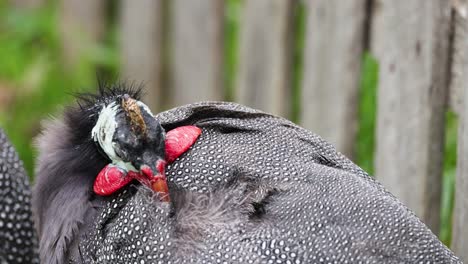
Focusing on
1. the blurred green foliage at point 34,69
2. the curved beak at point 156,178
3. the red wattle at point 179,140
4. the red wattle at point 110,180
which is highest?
the red wattle at point 179,140

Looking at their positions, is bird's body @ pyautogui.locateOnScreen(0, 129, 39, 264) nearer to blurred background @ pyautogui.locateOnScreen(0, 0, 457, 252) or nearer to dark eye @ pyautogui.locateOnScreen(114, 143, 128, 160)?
dark eye @ pyautogui.locateOnScreen(114, 143, 128, 160)

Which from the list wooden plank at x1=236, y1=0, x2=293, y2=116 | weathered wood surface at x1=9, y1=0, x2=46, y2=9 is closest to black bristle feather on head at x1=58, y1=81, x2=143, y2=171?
wooden plank at x1=236, y1=0, x2=293, y2=116

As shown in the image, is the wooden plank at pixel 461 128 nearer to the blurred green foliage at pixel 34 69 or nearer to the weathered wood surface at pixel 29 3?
the blurred green foliage at pixel 34 69

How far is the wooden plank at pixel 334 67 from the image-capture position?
4.53 m

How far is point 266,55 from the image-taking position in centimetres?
532

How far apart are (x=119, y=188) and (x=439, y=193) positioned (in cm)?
131

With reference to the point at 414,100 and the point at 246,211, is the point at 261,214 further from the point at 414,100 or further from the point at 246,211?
the point at 414,100

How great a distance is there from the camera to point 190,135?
347 cm

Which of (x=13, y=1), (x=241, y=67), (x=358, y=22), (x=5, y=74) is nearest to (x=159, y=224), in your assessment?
(x=358, y=22)

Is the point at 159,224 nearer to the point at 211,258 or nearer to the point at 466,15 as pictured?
the point at 211,258

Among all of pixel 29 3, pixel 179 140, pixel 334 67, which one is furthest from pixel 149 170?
pixel 29 3

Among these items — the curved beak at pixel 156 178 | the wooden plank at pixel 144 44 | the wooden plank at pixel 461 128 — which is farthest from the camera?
the wooden plank at pixel 144 44

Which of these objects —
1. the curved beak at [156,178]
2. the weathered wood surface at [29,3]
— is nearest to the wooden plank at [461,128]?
the curved beak at [156,178]

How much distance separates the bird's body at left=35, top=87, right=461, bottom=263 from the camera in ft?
9.93
